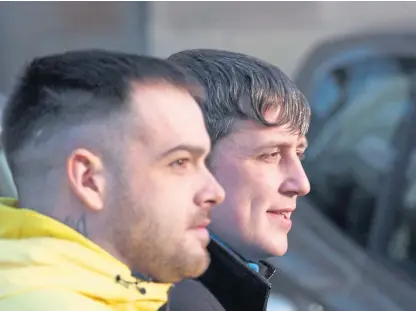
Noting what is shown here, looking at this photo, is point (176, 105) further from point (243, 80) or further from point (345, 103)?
point (345, 103)

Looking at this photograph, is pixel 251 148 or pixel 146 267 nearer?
pixel 146 267

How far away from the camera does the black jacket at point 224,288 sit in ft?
5.55

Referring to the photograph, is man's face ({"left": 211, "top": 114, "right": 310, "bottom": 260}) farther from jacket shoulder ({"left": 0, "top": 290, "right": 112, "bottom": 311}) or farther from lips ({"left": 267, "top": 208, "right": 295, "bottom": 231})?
jacket shoulder ({"left": 0, "top": 290, "right": 112, "bottom": 311})

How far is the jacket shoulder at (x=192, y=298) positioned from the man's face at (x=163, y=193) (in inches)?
9.6

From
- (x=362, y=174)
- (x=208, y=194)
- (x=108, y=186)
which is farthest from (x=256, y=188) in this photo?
(x=362, y=174)

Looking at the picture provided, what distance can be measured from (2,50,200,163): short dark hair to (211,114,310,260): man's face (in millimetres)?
341

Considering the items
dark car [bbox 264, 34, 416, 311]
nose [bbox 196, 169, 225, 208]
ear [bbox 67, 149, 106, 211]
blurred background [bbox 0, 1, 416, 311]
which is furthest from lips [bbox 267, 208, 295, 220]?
dark car [bbox 264, 34, 416, 311]

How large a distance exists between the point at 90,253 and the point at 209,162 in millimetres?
531

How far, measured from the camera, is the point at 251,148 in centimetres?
179

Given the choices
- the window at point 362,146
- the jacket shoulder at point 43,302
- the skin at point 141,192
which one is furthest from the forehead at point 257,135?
the window at point 362,146

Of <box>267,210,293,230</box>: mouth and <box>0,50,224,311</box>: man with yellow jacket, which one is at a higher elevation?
<box>0,50,224,311</box>: man with yellow jacket

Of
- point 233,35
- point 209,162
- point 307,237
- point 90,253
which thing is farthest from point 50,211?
point 233,35

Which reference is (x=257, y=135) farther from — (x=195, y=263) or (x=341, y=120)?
(x=341, y=120)

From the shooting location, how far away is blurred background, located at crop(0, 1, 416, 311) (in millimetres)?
4031
